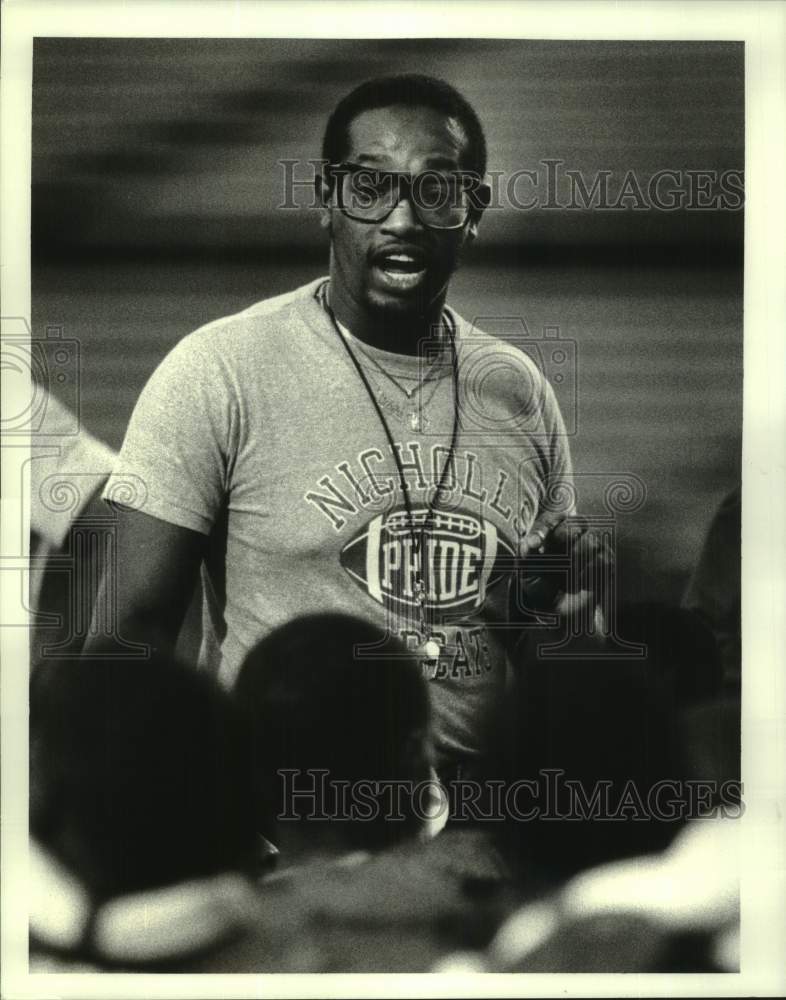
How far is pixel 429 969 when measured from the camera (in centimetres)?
239

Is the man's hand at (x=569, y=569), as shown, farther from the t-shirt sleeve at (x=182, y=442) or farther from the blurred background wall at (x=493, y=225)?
the t-shirt sleeve at (x=182, y=442)

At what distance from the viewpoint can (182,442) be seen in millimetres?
2400

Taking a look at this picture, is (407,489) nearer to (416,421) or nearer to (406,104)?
(416,421)

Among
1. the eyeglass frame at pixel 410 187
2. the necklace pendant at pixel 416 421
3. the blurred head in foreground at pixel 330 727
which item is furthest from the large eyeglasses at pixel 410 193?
the blurred head in foreground at pixel 330 727

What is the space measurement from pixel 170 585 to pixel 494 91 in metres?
1.52

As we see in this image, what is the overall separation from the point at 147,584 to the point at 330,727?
594 mm

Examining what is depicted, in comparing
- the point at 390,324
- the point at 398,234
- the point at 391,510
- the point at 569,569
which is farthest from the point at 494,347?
the point at 569,569

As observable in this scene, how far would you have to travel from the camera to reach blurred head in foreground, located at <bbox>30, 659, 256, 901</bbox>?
2.37 m

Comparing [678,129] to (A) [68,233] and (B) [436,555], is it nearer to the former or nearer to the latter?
(B) [436,555]

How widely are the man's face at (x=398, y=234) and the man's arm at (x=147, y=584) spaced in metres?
0.78

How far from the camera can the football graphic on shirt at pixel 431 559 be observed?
238 centimetres

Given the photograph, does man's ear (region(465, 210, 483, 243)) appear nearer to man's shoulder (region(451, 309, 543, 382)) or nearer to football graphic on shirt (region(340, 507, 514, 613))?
man's shoulder (region(451, 309, 543, 382))

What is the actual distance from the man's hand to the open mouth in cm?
70

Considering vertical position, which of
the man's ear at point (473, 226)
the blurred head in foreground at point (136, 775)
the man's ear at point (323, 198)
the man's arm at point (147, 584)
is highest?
the man's ear at point (323, 198)
